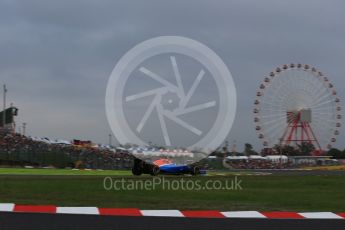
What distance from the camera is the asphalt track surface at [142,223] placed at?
313 inches

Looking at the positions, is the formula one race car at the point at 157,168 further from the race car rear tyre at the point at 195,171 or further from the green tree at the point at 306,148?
the green tree at the point at 306,148

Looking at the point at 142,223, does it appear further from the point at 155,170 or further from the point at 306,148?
the point at 306,148

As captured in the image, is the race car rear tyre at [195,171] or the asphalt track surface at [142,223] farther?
the race car rear tyre at [195,171]

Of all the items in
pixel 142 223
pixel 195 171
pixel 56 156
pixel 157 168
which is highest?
pixel 56 156

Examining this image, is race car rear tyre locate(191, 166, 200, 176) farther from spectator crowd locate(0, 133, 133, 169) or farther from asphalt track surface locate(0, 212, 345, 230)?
asphalt track surface locate(0, 212, 345, 230)

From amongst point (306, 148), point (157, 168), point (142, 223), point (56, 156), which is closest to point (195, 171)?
point (157, 168)

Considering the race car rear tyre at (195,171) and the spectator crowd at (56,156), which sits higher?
the spectator crowd at (56,156)

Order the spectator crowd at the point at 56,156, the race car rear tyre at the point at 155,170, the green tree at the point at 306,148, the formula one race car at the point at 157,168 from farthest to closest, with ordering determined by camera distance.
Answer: the green tree at the point at 306,148, the spectator crowd at the point at 56,156, the race car rear tyre at the point at 155,170, the formula one race car at the point at 157,168

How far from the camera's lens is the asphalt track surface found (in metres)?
7.94

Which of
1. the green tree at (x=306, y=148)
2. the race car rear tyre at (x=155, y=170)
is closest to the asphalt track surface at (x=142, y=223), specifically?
the race car rear tyre at (x=155, y=170)

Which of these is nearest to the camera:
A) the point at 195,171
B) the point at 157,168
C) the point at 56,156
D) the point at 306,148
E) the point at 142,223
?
the point at 142,223

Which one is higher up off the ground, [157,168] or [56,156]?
[56,156]

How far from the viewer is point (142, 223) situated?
838 cm

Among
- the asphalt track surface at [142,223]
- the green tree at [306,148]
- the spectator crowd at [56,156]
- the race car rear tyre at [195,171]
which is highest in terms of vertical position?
the green tree at [306,148]
